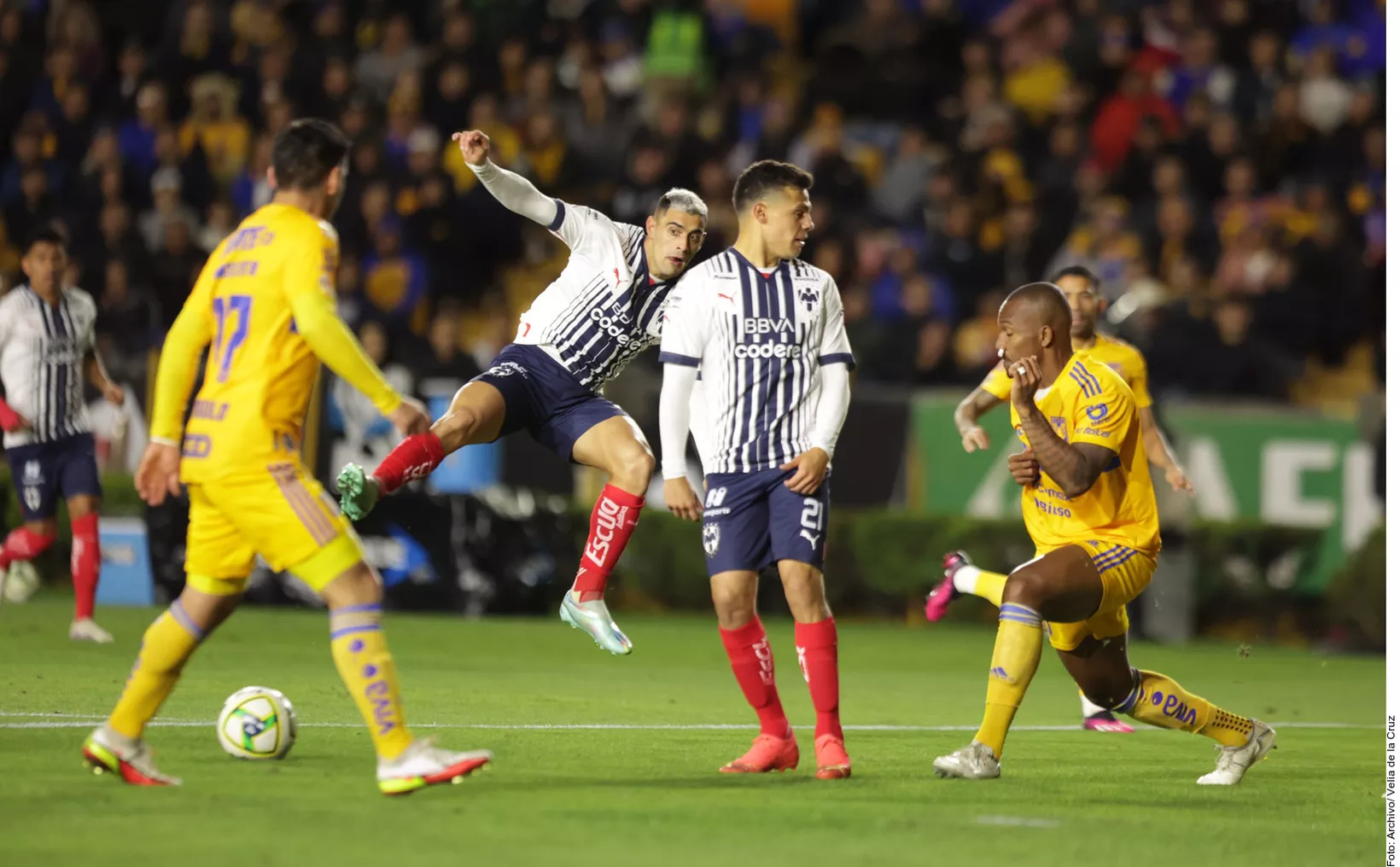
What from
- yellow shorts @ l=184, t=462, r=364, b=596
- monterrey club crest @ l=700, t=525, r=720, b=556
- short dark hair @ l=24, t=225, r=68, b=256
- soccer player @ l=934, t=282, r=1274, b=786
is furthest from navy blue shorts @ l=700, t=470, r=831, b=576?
short dark hair @ l=24, t=225, r=68, b=256

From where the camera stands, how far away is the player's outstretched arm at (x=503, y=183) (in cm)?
851

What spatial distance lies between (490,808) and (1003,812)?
1.72 meters

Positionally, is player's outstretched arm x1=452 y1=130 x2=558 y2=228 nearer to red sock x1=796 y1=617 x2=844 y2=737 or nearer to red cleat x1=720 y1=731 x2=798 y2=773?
red sock x1=796 y1=617 x2=844 y2=737

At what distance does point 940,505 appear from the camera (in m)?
17.4

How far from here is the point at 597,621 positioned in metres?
9.05

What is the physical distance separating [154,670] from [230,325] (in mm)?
1202

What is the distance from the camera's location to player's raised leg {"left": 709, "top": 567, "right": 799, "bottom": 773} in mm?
7637

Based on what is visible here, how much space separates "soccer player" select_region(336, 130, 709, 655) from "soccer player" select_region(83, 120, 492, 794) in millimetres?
2383

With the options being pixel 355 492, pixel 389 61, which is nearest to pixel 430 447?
pixel 355 492

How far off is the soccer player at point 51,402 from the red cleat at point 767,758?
252 inches

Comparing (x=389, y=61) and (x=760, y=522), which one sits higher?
(x=389, y=61)

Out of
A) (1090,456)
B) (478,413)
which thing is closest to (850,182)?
(478,413)

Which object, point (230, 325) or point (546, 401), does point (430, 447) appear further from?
point (230, 325)

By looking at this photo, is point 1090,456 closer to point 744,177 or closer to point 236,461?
point 744,177
